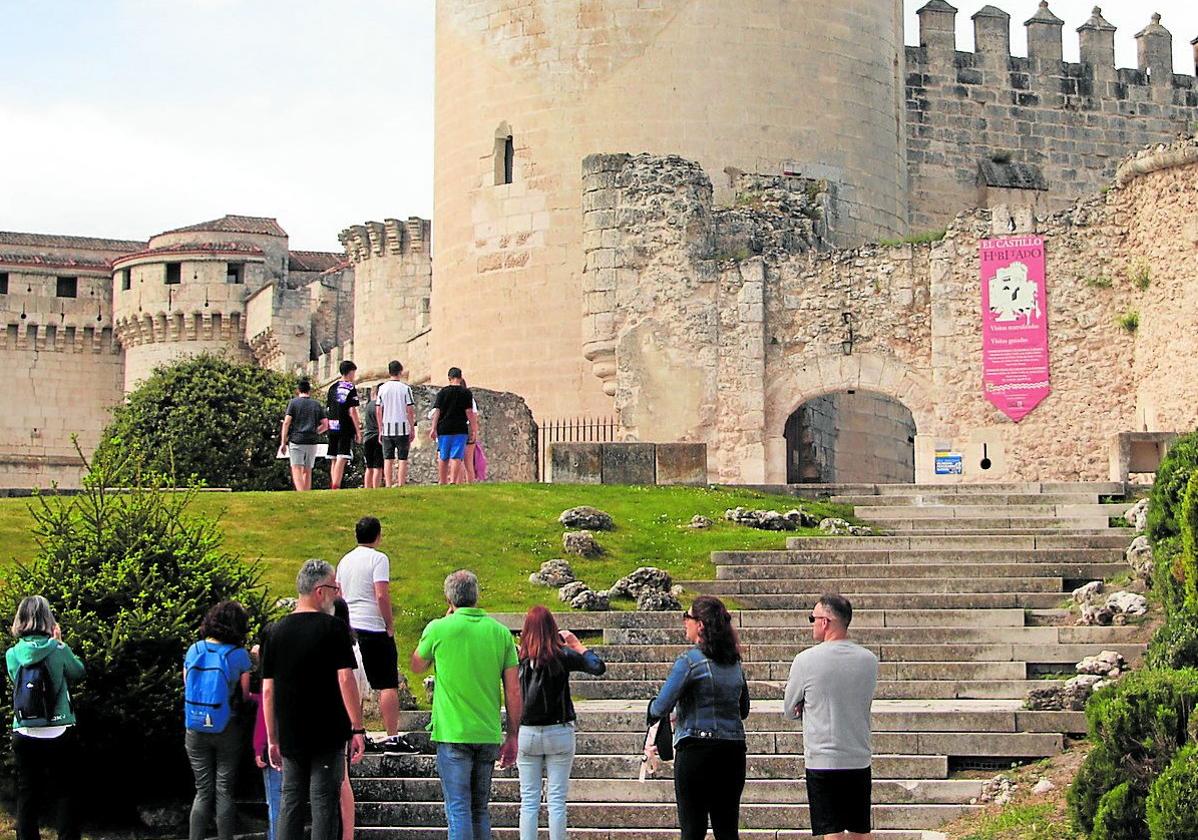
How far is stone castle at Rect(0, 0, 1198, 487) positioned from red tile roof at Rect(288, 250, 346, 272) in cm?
1260

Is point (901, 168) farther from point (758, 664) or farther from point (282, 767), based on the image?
point (282, 767)

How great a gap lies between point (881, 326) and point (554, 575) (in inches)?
412

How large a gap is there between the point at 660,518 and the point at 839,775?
9.61m

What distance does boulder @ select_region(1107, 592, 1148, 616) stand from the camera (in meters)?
14.9

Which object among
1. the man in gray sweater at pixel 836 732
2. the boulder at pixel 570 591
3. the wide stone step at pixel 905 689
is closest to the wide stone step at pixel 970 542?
the boulder at pixel 570 591

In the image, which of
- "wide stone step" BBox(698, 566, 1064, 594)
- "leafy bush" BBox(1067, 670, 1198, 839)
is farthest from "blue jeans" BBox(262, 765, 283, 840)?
"wide stone step" BBox(698, 566, 1064, 594)

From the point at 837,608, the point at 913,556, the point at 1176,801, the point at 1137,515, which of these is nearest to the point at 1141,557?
the point at 1137,515

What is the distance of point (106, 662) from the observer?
12.7m

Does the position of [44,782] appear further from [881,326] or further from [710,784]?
[881,326]

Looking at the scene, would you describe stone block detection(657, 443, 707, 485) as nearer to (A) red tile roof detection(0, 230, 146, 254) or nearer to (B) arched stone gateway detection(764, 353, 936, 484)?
(B) arched stone gateway detection(764, 353, 936, 484)

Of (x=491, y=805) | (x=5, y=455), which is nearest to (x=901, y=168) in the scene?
(x=491, y=805)

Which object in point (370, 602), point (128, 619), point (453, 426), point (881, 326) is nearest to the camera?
point (370, 602)

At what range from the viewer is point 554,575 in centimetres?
1688

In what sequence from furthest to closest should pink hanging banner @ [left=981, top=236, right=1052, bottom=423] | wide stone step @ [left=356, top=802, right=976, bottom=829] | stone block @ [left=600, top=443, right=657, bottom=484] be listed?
pink hanging banner @ [left=981, top=236, right=1052, bottom=423] < stone block @ [left=600, top=443, right=657, bottom=484] < wide stone step @ [left=356, top=802, right=976, bottom=829]
